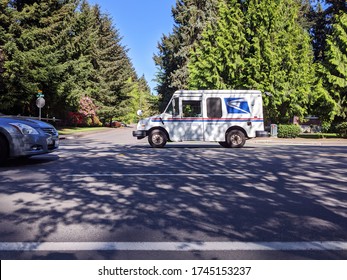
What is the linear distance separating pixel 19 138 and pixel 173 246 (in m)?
6.16

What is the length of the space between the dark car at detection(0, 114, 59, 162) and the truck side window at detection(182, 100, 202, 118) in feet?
24.1

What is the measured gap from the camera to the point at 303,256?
3.15 metres

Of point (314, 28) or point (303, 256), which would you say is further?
point (314, 28)

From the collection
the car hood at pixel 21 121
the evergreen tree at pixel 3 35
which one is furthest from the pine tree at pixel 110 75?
the car hood at pixel 21 121

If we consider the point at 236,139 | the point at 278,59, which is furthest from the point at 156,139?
the point at 278,59

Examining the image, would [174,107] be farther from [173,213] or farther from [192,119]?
[173,213]

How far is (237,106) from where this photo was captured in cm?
1505

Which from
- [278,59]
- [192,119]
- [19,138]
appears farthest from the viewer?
[278,59]

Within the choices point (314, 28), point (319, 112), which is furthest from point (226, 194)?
point (314, 28)

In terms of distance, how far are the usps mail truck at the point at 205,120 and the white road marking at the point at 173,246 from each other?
11364mm

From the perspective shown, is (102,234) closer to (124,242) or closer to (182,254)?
(124,242)

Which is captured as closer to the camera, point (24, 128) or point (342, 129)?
point (24, 128)

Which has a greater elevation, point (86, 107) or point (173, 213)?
point (86, 107)

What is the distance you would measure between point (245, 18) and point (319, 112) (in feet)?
30.9
